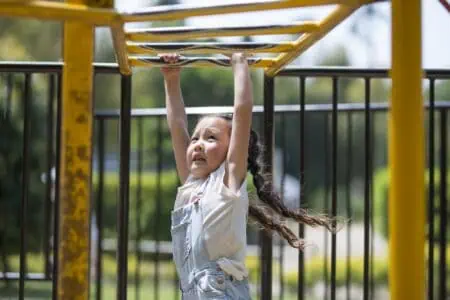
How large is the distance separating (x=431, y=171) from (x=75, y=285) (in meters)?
2.25

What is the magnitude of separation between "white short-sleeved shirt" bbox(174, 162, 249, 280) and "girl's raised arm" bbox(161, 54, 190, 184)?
0.28m

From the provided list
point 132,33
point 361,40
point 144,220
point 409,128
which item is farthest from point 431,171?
point 361,40

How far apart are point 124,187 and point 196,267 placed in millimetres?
752

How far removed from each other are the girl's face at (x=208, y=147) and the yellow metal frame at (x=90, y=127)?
0.96m

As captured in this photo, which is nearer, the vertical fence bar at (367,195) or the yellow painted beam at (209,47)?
the yellow painted beam at (209,47)

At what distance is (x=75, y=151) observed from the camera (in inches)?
96.8

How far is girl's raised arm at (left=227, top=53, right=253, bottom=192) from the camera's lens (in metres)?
3.33

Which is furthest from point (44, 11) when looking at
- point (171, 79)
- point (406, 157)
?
point (171, 79)

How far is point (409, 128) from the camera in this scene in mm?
2361

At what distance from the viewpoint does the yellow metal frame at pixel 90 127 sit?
237 centimetres

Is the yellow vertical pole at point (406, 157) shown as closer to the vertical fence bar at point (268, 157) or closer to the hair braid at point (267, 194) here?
the hair braid at point (267, 194)

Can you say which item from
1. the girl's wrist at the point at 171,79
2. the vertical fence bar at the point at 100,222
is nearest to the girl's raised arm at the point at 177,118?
the girl's wrist at the point at 171,79

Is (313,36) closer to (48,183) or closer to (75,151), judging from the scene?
(75,151)

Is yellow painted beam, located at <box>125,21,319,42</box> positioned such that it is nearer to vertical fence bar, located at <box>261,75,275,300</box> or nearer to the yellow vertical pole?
the yellow vertical pole
